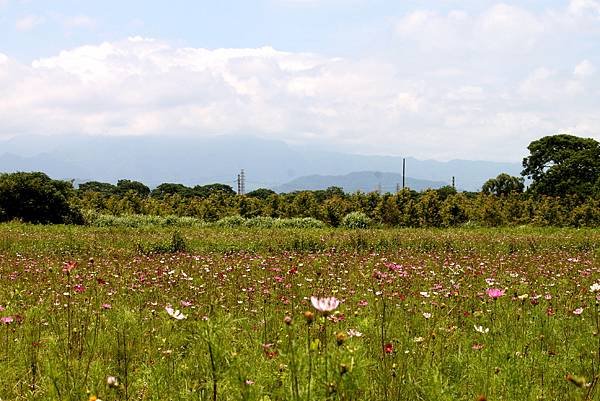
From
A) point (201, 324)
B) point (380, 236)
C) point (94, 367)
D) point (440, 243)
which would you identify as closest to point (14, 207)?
point (380, 236)

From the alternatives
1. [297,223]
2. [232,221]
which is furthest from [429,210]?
[232,221]

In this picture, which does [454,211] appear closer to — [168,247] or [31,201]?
[168,247]

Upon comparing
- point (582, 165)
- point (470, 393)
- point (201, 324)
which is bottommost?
point (470, 393)

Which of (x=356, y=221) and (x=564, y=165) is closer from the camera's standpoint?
(x=356, y=221)

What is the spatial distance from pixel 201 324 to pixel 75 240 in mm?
11708

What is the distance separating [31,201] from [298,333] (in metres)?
20.4

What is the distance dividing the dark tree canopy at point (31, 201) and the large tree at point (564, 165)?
27650 mm

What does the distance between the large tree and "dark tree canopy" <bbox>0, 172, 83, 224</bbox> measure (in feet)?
90.7

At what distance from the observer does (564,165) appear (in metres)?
32.8

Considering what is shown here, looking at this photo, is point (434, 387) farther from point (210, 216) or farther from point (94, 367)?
point (210, 216)

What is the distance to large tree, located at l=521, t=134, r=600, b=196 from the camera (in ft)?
105

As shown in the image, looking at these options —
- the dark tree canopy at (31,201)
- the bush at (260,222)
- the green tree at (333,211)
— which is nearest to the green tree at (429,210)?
the green tree at (333,211)

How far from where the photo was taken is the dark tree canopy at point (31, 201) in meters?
21.4

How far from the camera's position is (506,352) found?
12.3ft
